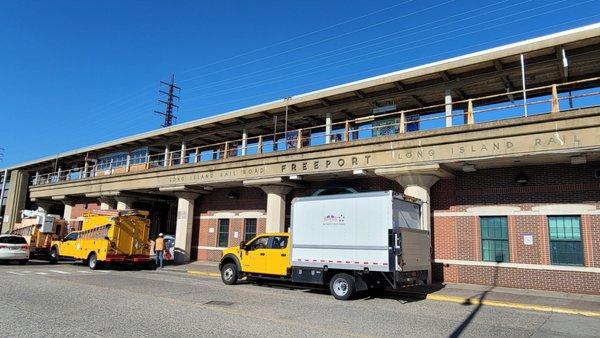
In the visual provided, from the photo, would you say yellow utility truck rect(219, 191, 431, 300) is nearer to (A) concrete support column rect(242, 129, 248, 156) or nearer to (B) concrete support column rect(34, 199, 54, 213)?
(A) concrete support column rect(242, 129, 248, 156)

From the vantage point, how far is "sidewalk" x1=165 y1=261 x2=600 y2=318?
12.4 meters

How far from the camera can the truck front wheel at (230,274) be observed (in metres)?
16.6

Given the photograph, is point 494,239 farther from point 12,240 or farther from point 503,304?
point 12,240

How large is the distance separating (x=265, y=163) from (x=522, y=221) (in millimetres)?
11859

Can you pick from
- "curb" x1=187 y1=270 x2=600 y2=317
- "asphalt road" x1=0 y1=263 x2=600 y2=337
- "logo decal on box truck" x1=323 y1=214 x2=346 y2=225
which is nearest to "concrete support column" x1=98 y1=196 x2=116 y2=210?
"asphalt road" x1=0 y1=263 x2=600 y2=337

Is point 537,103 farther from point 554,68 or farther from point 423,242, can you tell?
point 423,242

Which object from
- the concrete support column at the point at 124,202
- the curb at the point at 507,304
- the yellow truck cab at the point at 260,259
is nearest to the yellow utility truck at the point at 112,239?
the yellow truck cab at the point at 260,259

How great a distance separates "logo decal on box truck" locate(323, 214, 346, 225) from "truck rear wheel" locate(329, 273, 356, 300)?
1.57 metres

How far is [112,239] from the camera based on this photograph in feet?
72.2

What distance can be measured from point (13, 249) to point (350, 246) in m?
18.8

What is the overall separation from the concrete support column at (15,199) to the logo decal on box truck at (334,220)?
43.2 meters

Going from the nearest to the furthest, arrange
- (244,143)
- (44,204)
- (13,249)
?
(13,249)
(244,143)
(44,204)

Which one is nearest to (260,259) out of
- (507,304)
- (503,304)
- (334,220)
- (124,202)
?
(334,220)

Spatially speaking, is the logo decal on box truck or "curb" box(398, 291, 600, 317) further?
the logo decal on box truck
